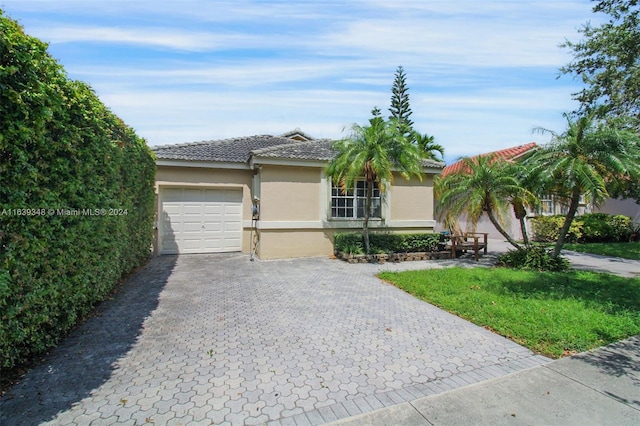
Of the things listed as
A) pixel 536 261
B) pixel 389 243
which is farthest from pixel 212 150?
→ pixel 536 261

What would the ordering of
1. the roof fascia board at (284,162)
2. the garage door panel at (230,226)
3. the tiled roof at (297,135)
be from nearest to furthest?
1. the roof fascia board at (284,162)
2. the garage door panel at (230,226)
3. the tiled roof at (297,135)

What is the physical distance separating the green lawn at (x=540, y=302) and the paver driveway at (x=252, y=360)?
424 mm

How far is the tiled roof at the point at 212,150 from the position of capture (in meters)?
11.9

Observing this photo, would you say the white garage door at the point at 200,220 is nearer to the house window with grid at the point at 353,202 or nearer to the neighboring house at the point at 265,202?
the neighboring house at the point at 265,202

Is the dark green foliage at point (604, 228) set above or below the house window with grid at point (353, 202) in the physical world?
below

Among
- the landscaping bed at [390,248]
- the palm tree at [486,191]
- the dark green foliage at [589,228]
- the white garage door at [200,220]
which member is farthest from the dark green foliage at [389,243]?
the dark green foliage at [589,228]

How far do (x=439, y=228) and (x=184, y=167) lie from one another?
15109 millimetres

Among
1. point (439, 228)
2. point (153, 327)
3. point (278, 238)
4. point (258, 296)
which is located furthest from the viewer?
point (439, 228)

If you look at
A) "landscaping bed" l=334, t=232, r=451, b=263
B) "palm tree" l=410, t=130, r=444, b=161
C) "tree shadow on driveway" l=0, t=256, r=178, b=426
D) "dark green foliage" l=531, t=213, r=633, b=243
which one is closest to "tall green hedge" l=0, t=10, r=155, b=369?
"tree shadow on driveway" l=0, t=256, r=178, b=426

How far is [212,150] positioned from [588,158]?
12.0 m

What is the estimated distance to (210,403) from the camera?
124 inches

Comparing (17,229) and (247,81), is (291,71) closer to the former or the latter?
(247,81)

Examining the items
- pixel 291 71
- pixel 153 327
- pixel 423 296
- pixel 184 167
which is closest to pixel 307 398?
pixel 153 327

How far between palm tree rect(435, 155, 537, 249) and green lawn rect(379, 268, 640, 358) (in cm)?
183
